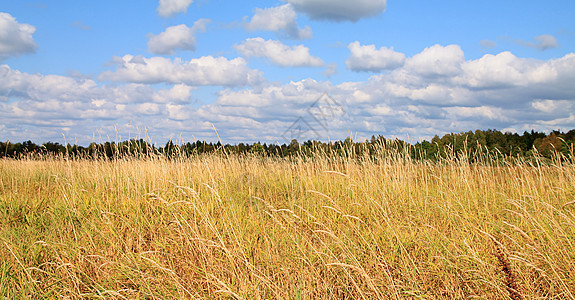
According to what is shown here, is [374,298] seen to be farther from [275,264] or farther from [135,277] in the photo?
[135,277]

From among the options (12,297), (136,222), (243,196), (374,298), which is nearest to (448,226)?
(374,298)

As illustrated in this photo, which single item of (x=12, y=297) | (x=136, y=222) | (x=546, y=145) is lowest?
(x=12, y=297)

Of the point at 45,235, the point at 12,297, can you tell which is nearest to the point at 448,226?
the point at 12,297

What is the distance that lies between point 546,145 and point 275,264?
17.2m

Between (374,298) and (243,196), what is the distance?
4.03 metres

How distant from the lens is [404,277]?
9.16 feet

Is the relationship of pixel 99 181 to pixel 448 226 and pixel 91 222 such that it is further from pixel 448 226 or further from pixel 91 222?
pixel 448 226

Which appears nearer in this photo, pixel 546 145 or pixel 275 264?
pixel 275 264

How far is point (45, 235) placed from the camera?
427cm

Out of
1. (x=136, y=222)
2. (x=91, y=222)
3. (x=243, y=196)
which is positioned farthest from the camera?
(x=243, y=196)

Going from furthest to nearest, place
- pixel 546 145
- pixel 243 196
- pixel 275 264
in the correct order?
pixel 546 145
pixel 243 196
pixel 275 264

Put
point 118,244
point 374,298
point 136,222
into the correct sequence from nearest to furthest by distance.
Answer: point 374,298 → point 118,244 → point 136,222

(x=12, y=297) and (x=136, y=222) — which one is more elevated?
(x=136, y=222)

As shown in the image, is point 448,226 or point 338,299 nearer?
point 338,299
